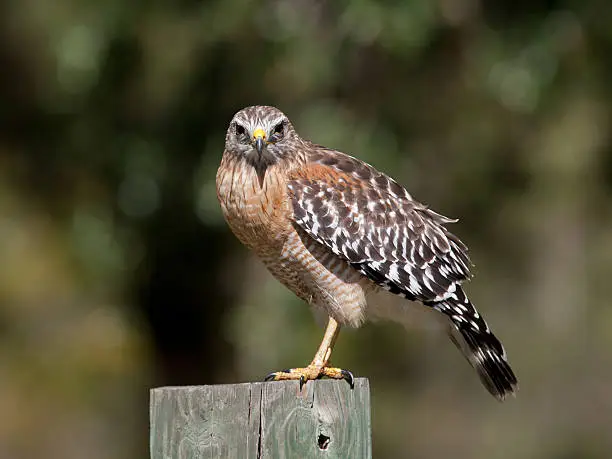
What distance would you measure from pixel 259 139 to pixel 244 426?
1937 millimetres

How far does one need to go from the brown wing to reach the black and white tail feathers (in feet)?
0.23

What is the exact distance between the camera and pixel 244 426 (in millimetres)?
3684

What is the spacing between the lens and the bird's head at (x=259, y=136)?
538 centimetres

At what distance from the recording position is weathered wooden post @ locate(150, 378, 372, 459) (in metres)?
3.67

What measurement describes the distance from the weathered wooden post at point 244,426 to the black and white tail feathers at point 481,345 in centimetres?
179

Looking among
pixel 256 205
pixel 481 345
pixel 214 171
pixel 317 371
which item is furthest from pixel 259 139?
pixel 214 171

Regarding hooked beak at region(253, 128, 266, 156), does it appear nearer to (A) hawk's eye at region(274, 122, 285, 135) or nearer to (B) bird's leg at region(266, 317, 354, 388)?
(A) hawk's eye at region(274, 122, 285, 135)

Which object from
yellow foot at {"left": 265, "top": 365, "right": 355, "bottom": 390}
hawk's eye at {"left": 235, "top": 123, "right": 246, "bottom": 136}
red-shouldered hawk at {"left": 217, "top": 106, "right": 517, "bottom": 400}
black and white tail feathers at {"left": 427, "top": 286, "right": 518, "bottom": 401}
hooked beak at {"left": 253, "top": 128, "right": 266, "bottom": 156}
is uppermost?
hawk's eye at {"left": 235, "top": 123, "right": 246, "bottom": 136}

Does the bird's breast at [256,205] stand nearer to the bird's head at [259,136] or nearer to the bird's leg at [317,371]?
the bird's head at [259,136]

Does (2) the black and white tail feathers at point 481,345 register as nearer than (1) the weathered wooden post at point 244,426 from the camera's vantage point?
No

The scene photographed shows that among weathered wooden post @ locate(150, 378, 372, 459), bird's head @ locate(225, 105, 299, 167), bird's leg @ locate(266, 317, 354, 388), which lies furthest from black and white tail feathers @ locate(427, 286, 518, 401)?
weathered wooden post @ locate(150, 378, 372, 459)

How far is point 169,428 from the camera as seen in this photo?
12.1 feet

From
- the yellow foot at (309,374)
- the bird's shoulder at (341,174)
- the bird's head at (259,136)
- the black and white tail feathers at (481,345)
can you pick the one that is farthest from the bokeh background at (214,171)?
the yellow foot at (309,374)

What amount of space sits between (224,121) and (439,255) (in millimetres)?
4298
